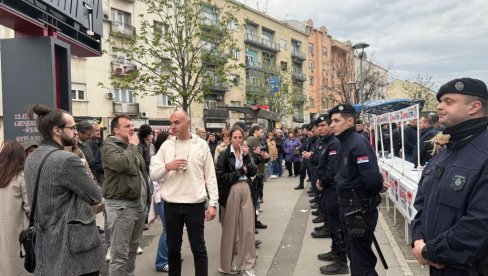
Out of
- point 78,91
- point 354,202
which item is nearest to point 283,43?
point 78,91

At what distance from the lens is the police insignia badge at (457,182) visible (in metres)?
2.17

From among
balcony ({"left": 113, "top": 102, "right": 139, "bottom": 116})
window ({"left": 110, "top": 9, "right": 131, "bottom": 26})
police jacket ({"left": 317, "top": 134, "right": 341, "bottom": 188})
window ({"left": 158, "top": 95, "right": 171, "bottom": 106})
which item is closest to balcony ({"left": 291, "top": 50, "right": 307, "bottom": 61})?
window ({"left": 158, "top": 95, "right": 171, "bottom": 106})

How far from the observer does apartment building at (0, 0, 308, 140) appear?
82.8ft

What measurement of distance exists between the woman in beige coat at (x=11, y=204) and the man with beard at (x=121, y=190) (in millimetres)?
840

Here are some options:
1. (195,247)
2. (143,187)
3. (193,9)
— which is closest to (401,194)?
(195,247)

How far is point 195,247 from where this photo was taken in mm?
4148

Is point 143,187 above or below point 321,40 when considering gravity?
below

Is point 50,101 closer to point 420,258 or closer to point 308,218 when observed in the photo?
point 420,258

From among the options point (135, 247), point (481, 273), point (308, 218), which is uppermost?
point (481, 273)

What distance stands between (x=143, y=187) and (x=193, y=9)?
11.7 metres

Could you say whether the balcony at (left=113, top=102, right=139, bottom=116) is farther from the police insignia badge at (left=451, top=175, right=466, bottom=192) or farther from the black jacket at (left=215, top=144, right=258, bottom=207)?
the police insignia badge at (left=451, top=175, right=466, bottom=192)

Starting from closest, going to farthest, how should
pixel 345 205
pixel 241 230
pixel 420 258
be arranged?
1. pixel 420 258
2. pixel 345 205
3. pixel 241 230

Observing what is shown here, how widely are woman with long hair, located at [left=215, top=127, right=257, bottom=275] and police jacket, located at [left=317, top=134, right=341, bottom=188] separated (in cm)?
116

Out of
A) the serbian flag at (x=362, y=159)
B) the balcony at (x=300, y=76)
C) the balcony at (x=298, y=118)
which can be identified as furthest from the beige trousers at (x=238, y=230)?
the balcony at (x=300, y=76)
